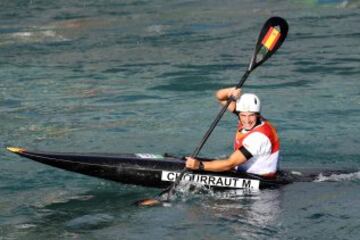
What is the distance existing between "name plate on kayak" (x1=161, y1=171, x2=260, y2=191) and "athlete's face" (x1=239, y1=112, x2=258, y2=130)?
0.74 metres

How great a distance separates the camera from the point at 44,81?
2062 cm

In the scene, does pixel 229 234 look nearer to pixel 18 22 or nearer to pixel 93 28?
pixel 93 28

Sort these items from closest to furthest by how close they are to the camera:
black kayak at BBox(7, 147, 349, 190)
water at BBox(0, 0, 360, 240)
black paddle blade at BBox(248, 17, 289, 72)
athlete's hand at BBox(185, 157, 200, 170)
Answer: water at BBox(0, 0, 360, 240) < athlete's hand at BBox(185, 157, 200, 170) < black kayak at BBox(7, 147, 349, 190) < black paddle blade at BBox(248, 17, 289, 72)

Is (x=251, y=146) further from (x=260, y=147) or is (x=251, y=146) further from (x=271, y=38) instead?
(x=271, y=38)

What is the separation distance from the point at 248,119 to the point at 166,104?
23.4 ft

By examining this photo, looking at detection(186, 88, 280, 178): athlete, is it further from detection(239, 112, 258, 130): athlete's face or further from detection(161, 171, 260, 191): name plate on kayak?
Result: detection(161, 171, 260, 191): name plate on kayak

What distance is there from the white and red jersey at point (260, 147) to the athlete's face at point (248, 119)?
60mm

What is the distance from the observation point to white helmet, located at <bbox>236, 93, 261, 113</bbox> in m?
10.4

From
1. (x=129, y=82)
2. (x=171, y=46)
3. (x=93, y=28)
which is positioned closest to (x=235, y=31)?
(x=171, y=46)

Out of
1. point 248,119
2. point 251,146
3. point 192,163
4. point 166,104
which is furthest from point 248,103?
point 166,104

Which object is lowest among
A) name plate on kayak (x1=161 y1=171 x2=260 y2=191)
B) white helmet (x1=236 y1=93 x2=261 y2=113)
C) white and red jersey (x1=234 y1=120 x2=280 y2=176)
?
name plate on kayak (x1=161 y1=171 x2=260 y2=191)

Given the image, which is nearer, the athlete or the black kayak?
the athlete

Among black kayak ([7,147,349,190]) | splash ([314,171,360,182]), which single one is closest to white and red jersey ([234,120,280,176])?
black kayak ([7,147,349,190])

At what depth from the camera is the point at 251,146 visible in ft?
34.5
